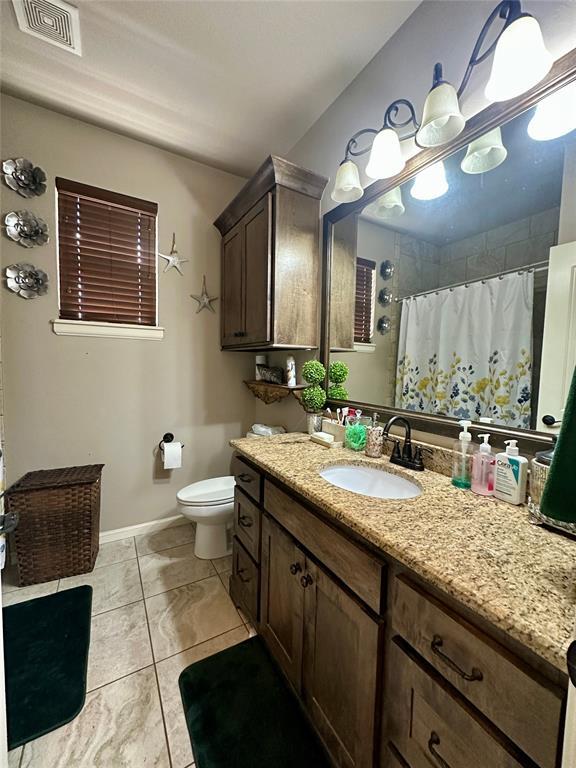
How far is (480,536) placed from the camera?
Answer: 2.31 ft

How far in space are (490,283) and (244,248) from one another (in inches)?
57.6

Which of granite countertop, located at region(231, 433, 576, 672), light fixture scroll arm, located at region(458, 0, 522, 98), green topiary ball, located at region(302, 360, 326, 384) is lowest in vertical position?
granite countertop, located at region(231, 433, 576, 672)

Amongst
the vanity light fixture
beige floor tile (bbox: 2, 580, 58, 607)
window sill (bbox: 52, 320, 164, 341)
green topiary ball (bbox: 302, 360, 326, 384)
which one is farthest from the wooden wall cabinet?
beige floor tile (bbox: 2, 580, 58, 607)

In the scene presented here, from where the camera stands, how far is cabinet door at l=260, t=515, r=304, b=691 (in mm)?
1028

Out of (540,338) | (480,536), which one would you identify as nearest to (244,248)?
(540,338)

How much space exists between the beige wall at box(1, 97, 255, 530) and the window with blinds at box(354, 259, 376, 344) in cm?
122

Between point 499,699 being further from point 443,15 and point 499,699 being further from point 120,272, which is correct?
point 120,272

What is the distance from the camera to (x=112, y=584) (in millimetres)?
1749

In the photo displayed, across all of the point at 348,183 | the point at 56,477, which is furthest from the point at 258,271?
the point at 56,477

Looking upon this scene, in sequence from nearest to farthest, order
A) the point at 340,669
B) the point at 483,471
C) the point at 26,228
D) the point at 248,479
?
the point at 340,669 → the point at 483,471 → the point at 248,479 → the point at 26,228

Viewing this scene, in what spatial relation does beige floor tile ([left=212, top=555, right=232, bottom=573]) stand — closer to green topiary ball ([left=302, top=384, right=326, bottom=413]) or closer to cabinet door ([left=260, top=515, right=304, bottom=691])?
cabinet door ([left=260, top=515, right=304, bottom=691])

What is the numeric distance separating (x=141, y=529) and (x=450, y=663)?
2.26m

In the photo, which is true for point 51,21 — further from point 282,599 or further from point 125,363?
point 282,599

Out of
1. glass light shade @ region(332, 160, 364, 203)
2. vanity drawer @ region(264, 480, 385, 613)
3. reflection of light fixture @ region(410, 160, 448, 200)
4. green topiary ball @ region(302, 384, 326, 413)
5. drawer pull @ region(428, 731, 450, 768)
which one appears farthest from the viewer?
green topiary ball @ region(302, 384, 326, 413)
